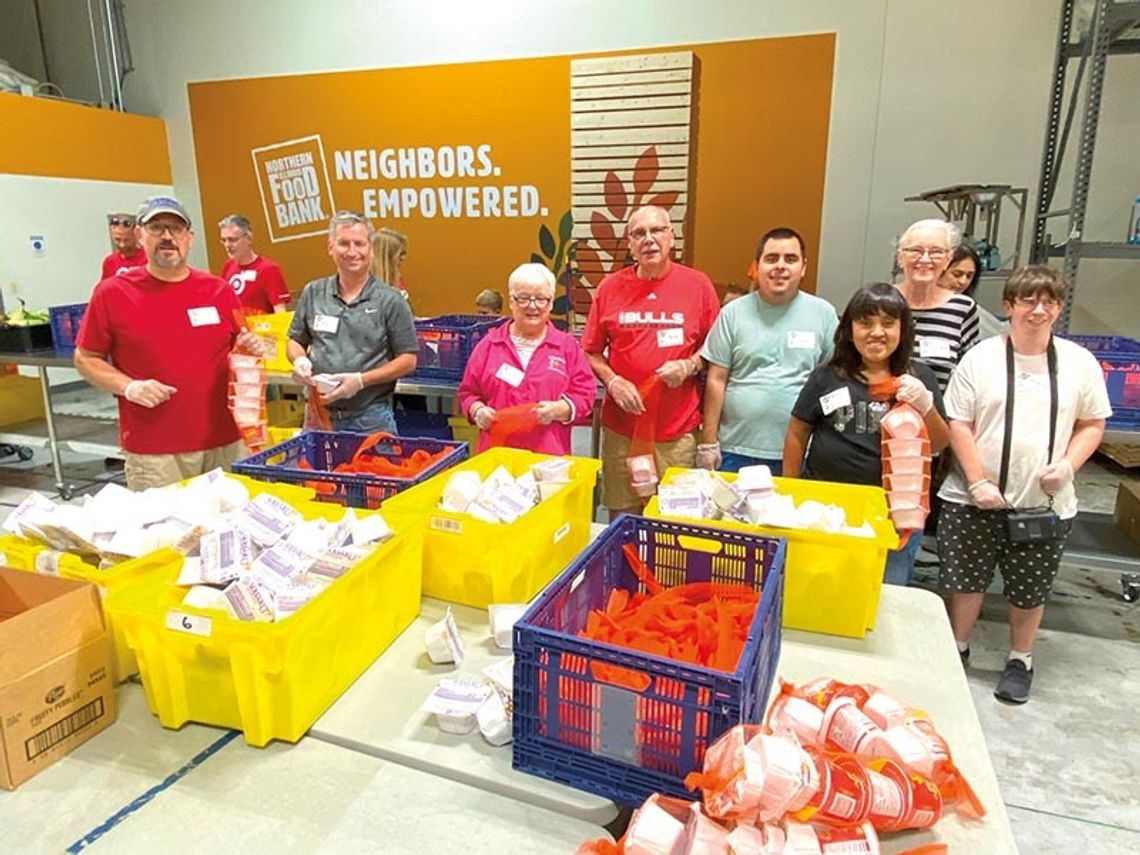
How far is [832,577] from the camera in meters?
1.50

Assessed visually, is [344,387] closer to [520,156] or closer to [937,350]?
[937,350]

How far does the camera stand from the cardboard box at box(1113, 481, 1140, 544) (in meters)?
3.34

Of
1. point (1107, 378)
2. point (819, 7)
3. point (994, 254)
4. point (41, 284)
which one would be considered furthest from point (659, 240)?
point (41, 284)

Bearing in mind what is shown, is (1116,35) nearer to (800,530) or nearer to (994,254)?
(994,254)

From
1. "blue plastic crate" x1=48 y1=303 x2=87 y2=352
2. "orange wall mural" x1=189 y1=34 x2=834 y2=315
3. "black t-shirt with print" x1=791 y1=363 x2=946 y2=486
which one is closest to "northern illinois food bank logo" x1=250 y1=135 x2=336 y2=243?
"orange wall mural" x1=189 y1=34 x2=834 y2=315

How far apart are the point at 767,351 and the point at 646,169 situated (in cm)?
236

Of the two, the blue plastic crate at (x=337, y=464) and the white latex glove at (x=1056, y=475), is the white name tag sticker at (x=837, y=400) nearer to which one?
the white latex glove at (x=1056, y=475)

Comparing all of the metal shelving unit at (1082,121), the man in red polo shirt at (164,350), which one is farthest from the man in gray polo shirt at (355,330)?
the metal shelving unit at (1082,121)

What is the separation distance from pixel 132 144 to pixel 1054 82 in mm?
7600

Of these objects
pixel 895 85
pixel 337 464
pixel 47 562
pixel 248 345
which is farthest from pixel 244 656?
pixel 895 85

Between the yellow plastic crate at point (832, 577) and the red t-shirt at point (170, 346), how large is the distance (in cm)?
196

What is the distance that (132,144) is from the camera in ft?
23.4

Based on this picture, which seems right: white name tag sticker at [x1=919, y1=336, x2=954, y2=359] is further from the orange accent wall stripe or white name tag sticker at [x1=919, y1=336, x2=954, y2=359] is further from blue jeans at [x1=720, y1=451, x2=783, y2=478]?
the orange accent wall stripe

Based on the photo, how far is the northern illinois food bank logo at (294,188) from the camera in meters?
6.91
